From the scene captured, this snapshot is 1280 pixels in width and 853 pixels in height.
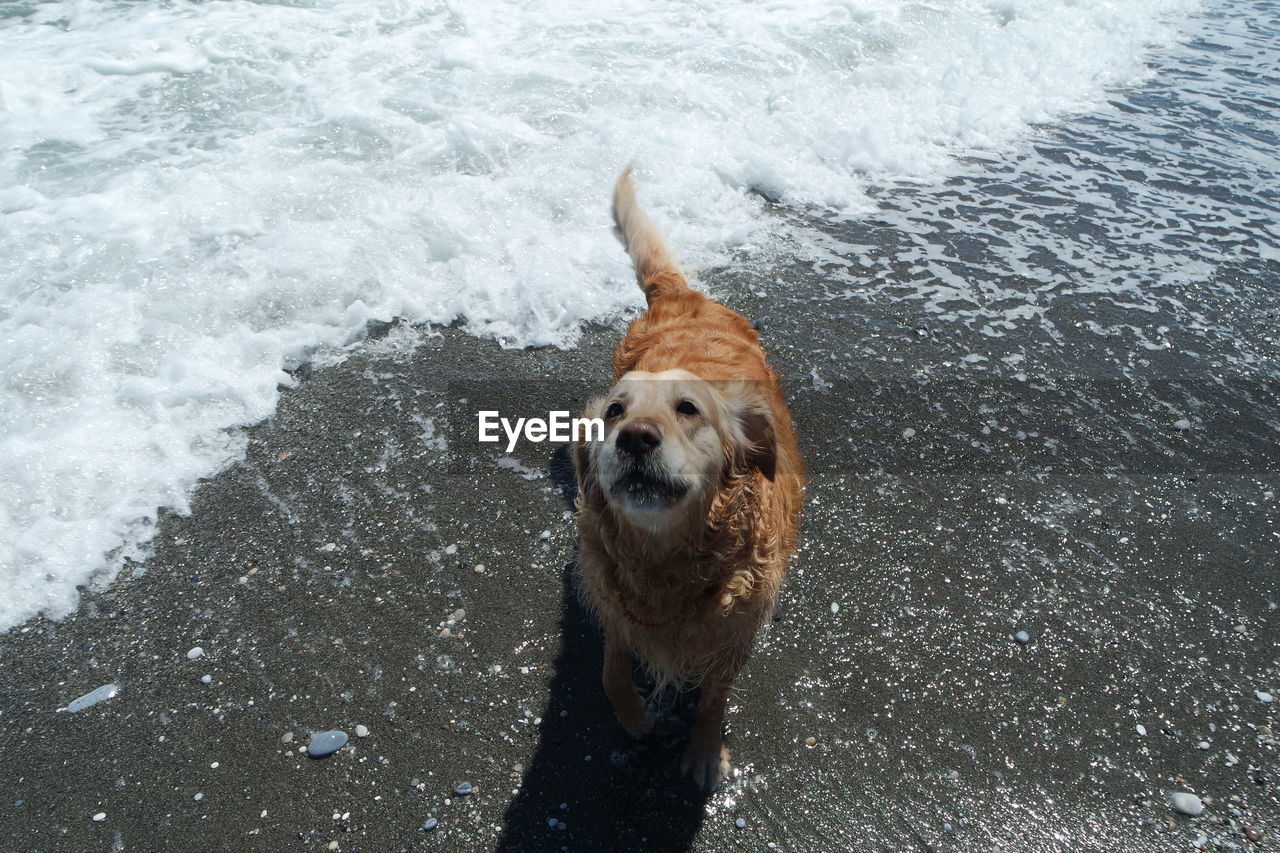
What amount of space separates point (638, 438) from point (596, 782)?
1273mm

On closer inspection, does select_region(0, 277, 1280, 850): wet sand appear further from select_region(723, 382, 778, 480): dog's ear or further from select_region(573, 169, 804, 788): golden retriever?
select_region(723, 382, 778, 480): dog's ear

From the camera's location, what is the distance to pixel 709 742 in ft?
9.16

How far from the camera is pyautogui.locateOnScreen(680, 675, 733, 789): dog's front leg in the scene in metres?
2.76

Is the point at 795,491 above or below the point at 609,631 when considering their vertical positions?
above

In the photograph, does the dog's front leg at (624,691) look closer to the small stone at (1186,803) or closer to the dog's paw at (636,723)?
the dog's paw at (636,723)

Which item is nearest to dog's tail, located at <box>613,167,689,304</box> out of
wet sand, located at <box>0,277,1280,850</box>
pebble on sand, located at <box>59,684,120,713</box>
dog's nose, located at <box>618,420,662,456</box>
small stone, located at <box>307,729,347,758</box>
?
wet sand, located at <box>0,277,1280,850</box>

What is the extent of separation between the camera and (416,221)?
561 cm

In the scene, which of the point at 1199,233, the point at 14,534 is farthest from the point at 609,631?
the point at 1199,233

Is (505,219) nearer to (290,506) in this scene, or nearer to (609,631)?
(290,506)

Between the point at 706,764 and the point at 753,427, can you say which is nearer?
the point at 753,427

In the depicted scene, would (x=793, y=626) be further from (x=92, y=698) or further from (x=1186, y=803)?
(x=92, y=698)

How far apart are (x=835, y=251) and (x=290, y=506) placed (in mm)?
4004

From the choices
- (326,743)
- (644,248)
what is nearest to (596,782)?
(326,743)

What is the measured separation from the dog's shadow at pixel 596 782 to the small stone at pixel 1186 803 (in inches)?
61.1
